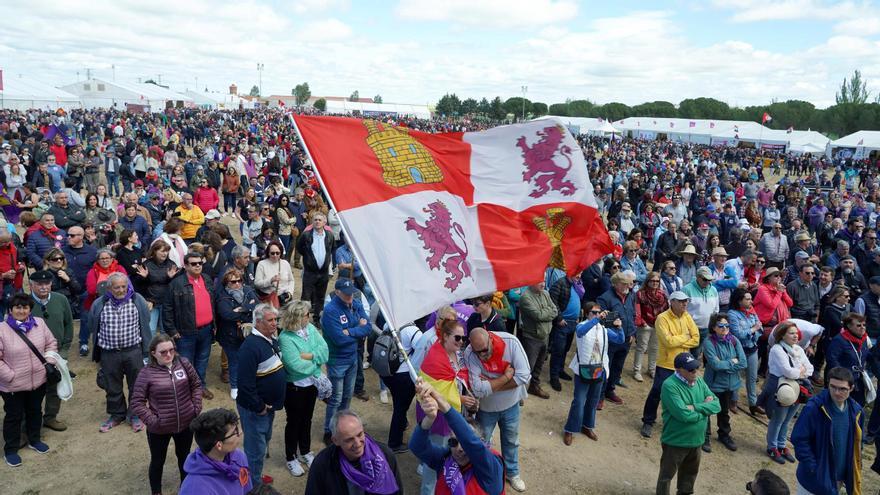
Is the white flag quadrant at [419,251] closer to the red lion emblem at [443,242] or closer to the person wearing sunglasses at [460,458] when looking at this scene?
the red lion emblem at [443,242]

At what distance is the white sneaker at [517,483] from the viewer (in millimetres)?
5379

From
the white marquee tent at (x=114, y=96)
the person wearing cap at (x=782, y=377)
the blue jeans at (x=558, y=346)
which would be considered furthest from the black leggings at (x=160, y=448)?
the white marquee tent at (x=114, y=96)

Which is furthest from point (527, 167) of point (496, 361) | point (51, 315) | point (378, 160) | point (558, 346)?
point (51, 315)

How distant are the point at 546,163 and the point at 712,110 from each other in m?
90.5

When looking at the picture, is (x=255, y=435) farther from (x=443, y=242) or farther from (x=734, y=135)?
(x=734, y=135)

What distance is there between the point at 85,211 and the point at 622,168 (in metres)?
22.2

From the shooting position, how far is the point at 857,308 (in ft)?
26.2

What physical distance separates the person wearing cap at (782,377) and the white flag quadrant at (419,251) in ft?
12.9

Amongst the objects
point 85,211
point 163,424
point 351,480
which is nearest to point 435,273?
point 351,480

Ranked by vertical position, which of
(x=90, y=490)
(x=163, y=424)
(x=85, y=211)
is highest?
(x=85, y=211)

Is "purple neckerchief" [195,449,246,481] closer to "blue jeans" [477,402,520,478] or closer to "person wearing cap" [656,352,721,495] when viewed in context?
"blue jeans" [477,402,520,478]

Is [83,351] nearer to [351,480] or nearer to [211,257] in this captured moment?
[211,257]

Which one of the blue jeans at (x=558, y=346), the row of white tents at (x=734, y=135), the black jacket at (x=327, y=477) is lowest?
the blue jeans at (x=558, y=346)

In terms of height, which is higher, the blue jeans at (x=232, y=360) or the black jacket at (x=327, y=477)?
the black jacket at (x=327, y=477)
